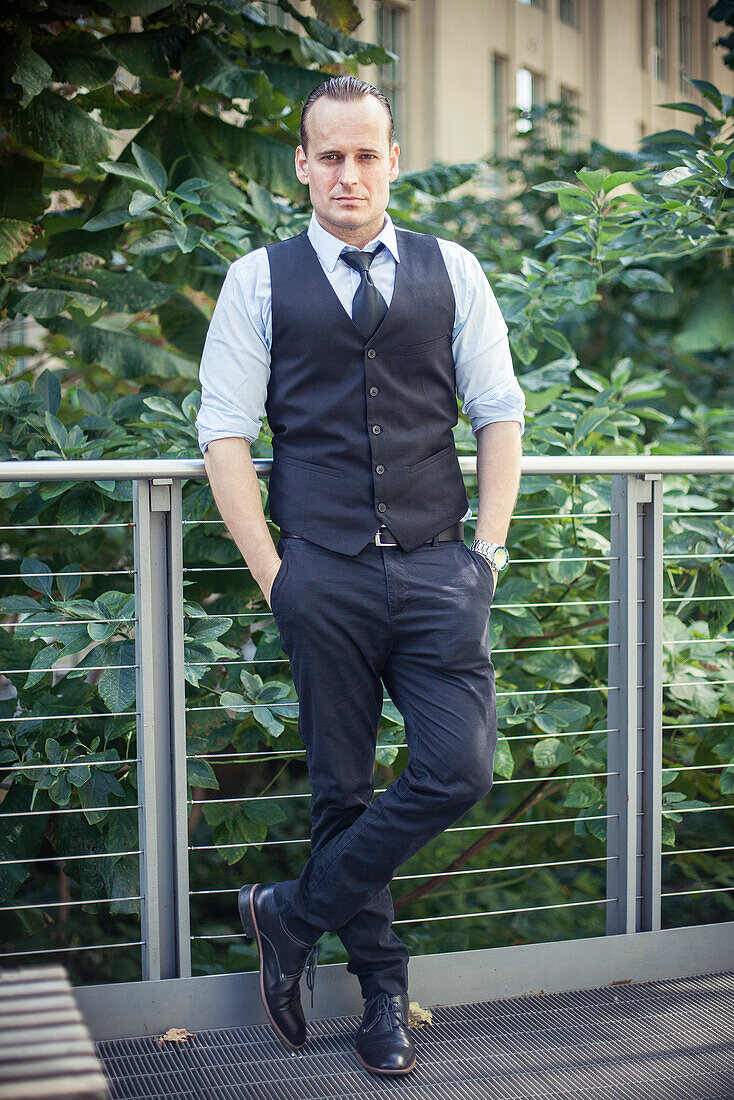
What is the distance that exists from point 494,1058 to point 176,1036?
68 centimetres

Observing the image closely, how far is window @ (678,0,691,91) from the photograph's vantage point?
21141 mm

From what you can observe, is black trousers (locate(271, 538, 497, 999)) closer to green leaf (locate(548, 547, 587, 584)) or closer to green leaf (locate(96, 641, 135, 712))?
green leaf (locate(96, 641, 135, 712))

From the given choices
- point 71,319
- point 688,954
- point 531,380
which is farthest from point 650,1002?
point 71,319

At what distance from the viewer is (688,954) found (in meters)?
2.66

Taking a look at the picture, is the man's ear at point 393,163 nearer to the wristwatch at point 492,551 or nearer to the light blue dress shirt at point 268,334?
the light blue dress shirt at point 268,334

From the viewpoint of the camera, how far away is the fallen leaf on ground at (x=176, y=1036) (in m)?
2.32

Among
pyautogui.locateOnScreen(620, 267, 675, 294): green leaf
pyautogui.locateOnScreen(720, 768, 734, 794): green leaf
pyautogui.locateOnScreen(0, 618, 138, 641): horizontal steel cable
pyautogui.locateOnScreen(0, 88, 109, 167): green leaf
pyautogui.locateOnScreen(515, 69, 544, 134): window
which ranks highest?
pyautogui.locateOnScreen(515, 69, 544, 134): window

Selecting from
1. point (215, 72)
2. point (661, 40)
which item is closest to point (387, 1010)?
point (215, 72)

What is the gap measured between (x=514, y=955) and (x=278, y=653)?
94 cm

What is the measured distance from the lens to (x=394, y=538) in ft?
6.87

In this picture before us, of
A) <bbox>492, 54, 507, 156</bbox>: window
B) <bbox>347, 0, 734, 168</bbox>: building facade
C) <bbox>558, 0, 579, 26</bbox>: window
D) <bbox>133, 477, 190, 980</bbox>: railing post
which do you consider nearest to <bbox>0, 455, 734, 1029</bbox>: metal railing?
<bbox>133, 477, 190, 980</bbox>: railing post

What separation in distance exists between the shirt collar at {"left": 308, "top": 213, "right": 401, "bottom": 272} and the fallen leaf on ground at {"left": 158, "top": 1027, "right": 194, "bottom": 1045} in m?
1.65

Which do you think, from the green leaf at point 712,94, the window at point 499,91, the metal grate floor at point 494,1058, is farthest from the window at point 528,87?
the metal grate floor at point 494,1058

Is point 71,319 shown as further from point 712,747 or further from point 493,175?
point 493,175
